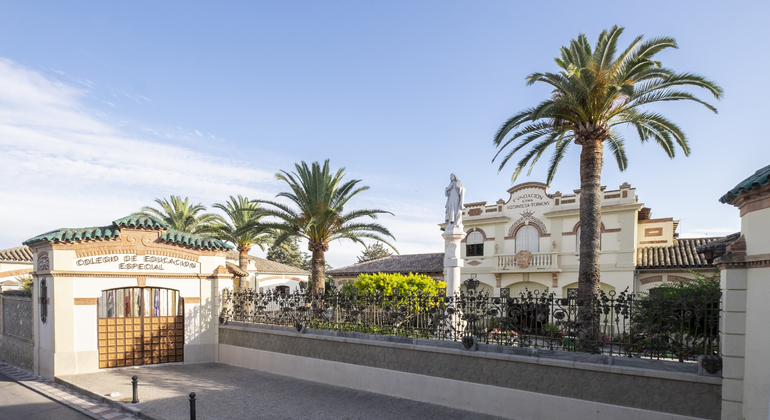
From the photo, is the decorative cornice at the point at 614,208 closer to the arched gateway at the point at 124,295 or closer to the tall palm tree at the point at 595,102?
the tall palm tree at the point at 595,102

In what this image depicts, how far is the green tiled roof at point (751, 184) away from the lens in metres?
6.12

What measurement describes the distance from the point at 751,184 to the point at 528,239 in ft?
63.6

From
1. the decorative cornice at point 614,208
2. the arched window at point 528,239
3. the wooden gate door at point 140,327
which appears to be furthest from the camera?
the arched window at point 528,239

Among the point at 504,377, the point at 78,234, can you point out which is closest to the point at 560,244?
the point at 504,377

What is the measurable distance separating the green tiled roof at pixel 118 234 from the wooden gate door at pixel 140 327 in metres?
1.67

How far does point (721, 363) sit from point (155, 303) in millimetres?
14506

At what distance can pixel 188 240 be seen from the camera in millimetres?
15203

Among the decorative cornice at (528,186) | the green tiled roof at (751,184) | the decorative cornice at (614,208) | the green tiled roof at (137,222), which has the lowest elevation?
the green tiled roof at (137,222)

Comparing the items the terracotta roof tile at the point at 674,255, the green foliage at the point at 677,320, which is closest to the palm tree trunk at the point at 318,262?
the green foliage at the point at 677,320

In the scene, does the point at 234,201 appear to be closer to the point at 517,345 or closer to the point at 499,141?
the point at 499,141

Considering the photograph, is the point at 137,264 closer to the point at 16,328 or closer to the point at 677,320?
the point at 16,328

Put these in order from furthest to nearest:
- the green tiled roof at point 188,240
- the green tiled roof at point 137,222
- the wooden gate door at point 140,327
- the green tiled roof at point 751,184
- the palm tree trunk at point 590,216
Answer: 1. the green tiled roof at point 188,240
2. the green tiled roof at point 137,222
3. the wooden gate door at point 140,327
4. the palm tree trunk at point 590,216
5. the green tiled roof at point 751,184

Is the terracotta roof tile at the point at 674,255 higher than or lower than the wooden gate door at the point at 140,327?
higher

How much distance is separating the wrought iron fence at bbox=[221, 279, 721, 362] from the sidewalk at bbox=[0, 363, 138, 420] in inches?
184
